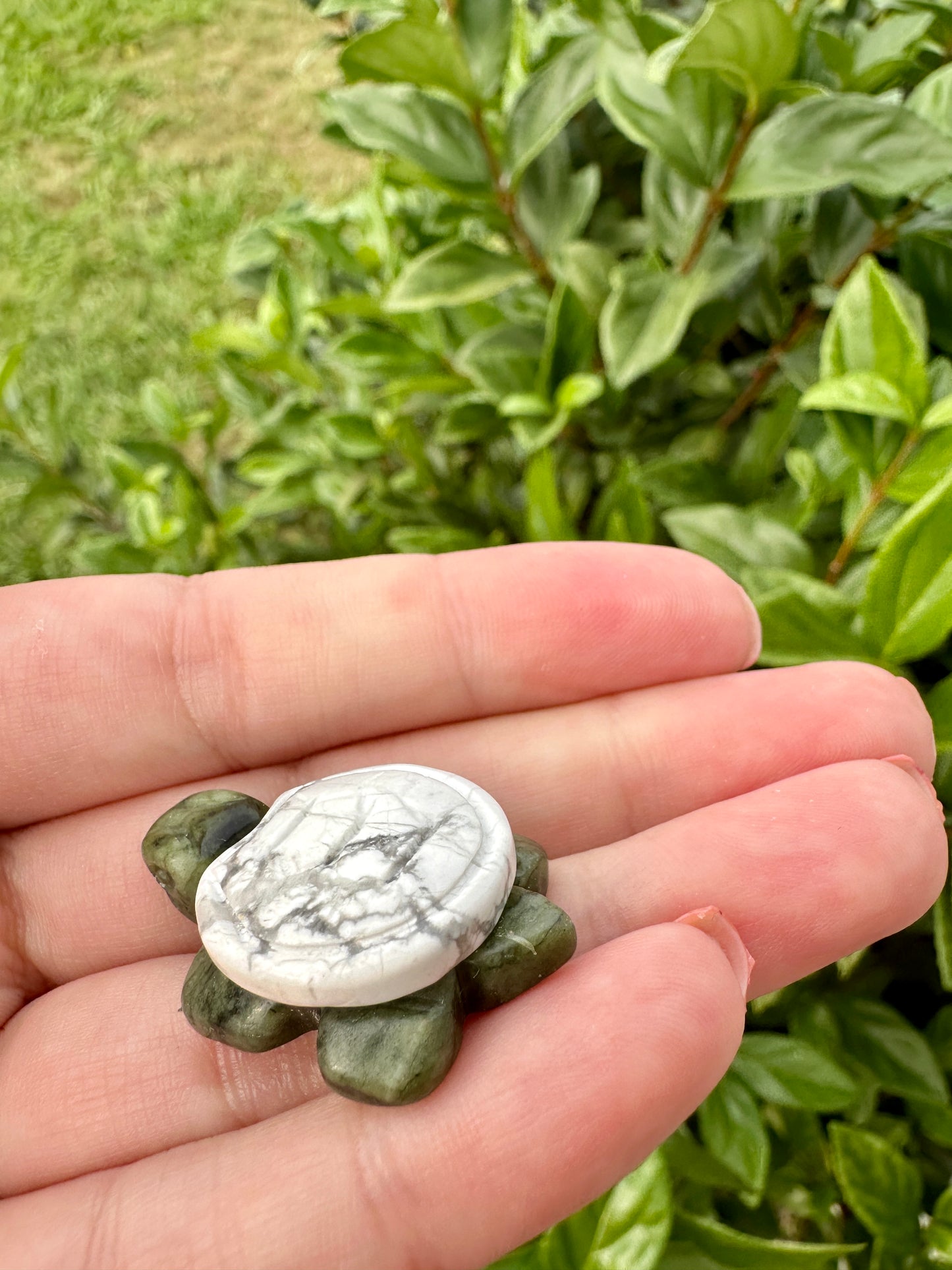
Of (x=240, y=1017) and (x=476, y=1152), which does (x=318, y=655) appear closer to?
(x=240, y=1017)

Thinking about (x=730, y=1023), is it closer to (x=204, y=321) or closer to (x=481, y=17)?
(x=481, y=17)

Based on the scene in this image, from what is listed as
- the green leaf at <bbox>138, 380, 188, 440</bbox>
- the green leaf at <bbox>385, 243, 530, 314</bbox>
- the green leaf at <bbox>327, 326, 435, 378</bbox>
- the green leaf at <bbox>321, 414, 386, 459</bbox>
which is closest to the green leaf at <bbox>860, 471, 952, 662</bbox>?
the green leaf at <bbox>385, 243, 530, 314</bbox>

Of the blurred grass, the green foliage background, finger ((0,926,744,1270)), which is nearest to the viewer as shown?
finger ((0,926,744,1270))

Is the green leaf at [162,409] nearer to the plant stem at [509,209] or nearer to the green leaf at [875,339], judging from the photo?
the plant stem at [509,209]

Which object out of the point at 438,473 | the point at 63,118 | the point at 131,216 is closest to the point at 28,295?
the point at 131,216

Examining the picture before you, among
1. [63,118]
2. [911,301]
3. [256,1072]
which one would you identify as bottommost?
[256,1072]

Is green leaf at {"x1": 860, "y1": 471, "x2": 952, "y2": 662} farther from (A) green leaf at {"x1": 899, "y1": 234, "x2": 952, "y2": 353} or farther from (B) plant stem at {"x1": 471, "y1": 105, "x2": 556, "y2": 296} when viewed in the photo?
(B) plant stem at {"x1": 471, "y1": 105, "x2": 556, "y2": 296}
